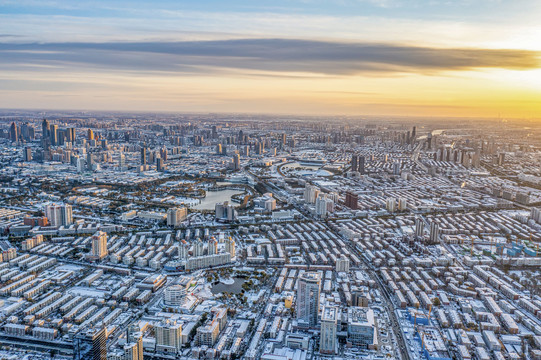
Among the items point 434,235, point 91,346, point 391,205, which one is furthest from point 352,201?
point 91,346

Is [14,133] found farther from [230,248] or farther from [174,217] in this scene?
[230,248]

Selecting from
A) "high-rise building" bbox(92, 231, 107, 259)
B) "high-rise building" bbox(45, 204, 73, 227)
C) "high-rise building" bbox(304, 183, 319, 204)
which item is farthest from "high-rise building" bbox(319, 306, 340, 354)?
"high-rise building" bbox(304, 183, 319, 204)

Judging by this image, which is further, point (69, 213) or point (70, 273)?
point (69, 213)

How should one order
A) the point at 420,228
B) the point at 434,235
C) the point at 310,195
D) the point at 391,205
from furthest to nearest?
the point at 310,195, the point at 391,205, the point at 420,228, the point at 434,235

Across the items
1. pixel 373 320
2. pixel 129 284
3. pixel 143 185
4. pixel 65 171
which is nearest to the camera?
pixel 373 320

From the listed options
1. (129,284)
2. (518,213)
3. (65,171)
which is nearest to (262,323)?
(129,284)

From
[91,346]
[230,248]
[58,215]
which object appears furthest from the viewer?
[58,215]

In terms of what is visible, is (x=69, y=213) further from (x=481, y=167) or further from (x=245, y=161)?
(x=481, y=167)
